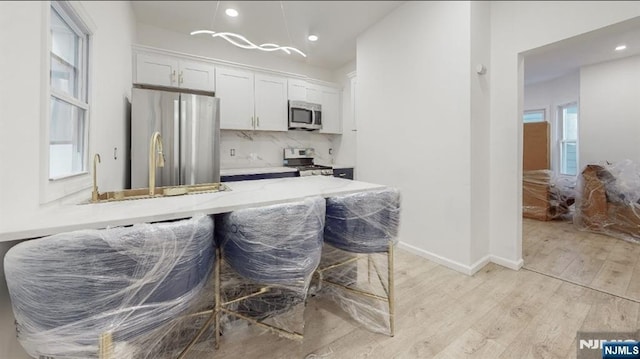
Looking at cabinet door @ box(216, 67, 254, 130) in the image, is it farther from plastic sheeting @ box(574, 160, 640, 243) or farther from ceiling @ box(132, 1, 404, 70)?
plastic sheeting @ box(574, 160, 640, 243)

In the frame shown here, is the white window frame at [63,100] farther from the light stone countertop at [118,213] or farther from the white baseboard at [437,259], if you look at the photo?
the white baseboard at [437,259]

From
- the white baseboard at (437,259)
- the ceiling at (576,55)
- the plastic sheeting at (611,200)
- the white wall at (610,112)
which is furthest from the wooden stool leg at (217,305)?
the white wall at (610,112)

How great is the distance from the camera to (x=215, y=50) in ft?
11.9

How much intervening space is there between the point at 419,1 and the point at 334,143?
8.47 ft

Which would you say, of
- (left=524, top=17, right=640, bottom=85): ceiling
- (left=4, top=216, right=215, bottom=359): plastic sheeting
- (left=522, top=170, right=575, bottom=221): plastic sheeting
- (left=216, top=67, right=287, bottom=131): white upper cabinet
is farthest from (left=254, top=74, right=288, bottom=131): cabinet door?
(left=522, top=170, right=575, bottom=221): plastic sheeting

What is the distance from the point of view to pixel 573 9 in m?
1.94

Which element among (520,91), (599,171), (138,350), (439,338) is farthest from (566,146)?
(138,350)

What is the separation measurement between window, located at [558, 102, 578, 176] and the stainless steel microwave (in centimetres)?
468

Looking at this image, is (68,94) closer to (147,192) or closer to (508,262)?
(147,192)

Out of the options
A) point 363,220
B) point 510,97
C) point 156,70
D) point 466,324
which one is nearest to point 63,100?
point 156,70

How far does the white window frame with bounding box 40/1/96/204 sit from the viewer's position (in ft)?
3.81

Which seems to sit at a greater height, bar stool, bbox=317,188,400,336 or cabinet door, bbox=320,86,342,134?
cabinet door, bbox=320,86,342,134

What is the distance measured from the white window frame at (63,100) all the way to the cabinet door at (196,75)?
132 cm

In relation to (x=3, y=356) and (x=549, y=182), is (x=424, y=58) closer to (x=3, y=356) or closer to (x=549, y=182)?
(x=549, y=182)
